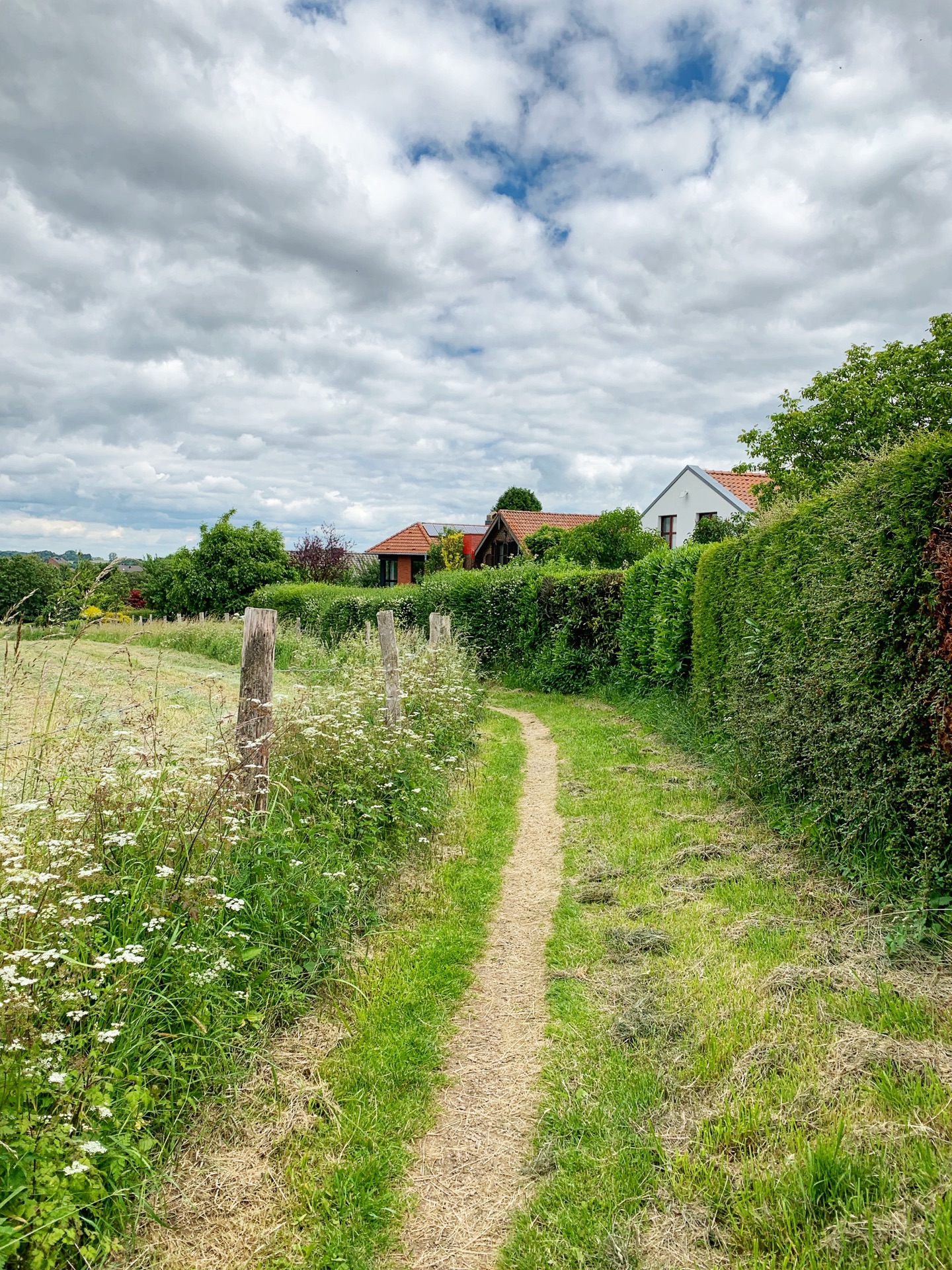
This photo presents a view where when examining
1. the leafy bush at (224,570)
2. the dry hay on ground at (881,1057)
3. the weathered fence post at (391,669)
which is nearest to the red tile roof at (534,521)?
the leafy bush at (224,570)

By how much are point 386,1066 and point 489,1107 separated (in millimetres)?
563

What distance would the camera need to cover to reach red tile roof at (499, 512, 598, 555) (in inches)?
1489

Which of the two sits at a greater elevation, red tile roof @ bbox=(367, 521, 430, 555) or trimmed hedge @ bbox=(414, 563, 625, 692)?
red tile roof @ bbox=(367, 521, 430, 555)

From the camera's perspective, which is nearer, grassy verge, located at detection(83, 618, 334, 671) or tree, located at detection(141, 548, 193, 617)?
grassy verge, located at detection(83, 618, 334, 671)

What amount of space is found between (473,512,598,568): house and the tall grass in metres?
31.8

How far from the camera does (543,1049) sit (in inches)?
151

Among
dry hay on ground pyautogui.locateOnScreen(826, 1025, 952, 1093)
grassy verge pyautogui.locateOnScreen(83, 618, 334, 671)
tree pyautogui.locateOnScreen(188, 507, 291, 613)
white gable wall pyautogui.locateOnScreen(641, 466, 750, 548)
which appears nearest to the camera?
dry hay on ground pyautogui.locateOnScreen(826, 1025, 952, 1093)

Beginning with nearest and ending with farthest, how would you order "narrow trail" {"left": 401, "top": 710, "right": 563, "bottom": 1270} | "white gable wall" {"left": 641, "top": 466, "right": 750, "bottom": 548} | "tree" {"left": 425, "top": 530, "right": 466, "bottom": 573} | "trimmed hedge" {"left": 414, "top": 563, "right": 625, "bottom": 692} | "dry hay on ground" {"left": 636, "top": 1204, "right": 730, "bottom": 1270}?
1. "dry hay on ground" {"left": 636, "top": 1204, "right": 730, "bottom": 1270}
2. "narrow trail" {"left": 401, "top": 710, "right": 563, "bottom": 1270}
3. "trimmed hedge" {"left": 414, "top": 563, "right": 625, "bottom": 692}
4. "white gable wall" {"left": 641, "top": 466, "right": 750, "bottom": 548}
5. "tree" {"left": 425, "top": 530, "right": 466, "bottom": 573}

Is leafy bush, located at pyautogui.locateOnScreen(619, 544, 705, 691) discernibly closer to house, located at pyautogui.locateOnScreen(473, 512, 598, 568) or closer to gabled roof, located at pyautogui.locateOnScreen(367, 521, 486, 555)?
house, located at pyautogui.locateOnScreen(473, 512, 598, 568)

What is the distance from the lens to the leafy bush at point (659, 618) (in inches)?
471

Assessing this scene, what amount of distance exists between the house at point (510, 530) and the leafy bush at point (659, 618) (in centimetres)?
2193

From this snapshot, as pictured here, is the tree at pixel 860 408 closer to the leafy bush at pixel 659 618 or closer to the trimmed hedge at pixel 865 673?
the leafy bush at pixel 659 618

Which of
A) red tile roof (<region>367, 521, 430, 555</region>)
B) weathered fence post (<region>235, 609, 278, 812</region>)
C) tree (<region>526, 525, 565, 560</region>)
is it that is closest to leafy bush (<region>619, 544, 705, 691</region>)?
weathered fence post (<region>235, 609, 278, 812</region>)

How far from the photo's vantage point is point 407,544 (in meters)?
48.8
